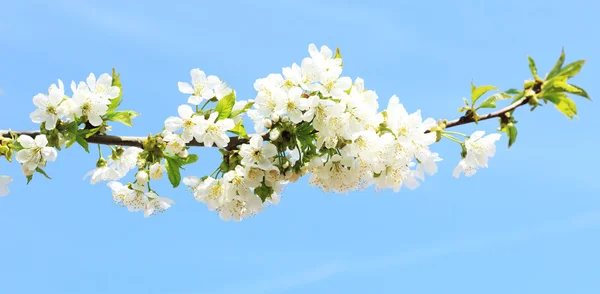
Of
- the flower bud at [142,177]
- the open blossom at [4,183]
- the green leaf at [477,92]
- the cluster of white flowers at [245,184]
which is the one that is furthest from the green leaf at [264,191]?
the open blossom at [4,183]

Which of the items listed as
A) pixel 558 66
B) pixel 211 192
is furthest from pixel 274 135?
pixel 558 66

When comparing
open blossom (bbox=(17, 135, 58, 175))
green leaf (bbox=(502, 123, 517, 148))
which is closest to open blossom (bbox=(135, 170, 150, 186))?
open blossom (bbox=(17, 135, 58, 175))

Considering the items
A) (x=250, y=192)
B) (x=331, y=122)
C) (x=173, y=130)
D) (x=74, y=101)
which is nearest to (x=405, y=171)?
(x=331, y=122)

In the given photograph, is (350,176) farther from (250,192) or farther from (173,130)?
(173,130)

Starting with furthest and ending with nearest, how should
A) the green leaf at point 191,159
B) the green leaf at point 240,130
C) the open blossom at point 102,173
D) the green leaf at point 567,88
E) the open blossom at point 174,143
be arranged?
the open blossom at point 102,173 → the green leaf at point 191,159 → the green leaf at point 240,130 → the open blossom at point 174,143 → the green leaf at point 567,88

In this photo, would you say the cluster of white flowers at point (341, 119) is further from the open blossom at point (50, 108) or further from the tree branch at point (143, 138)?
the open blossom at point (50, 108)

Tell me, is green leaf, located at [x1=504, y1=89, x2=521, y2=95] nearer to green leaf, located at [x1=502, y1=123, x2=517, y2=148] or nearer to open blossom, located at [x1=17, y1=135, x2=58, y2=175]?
green leaf, located at [x1=502, y1=123, x2=517, y2=148]
